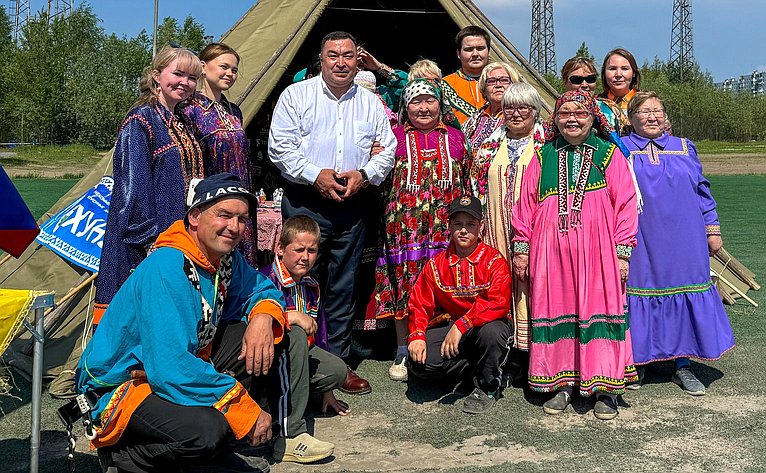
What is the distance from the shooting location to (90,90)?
119ft

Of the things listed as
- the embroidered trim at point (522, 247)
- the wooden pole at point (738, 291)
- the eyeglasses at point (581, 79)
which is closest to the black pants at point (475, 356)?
the embroidered trim at point (522, 247)

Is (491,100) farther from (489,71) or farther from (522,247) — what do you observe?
(522,247)

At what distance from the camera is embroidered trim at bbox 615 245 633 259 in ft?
13.2

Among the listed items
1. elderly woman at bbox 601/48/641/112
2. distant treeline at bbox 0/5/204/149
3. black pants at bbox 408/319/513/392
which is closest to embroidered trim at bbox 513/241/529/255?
black pants at bbox 408/319/513/392

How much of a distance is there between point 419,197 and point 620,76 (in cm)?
158

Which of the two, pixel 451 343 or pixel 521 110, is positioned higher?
pixel 521 110

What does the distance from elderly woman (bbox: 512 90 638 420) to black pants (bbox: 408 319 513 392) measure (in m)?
0.17

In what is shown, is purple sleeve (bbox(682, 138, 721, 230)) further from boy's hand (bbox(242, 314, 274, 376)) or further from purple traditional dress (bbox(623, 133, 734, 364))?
boy's hand (bbox(242, 314, 274, 376))

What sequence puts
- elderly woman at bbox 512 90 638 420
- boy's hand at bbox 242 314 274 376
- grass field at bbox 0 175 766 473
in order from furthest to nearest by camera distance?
elderly woman at bbox 512 90 638 420
grass field at bbox 0 175 766 473
boy's hand at bbox 242 314 274 376

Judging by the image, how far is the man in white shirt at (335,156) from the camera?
4344 mm

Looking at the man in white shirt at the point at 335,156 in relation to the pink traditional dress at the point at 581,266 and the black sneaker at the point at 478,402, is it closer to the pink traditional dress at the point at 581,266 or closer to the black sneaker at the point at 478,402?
the black sneaker at the point at 478,402

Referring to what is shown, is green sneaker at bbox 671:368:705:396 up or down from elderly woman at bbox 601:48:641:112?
down

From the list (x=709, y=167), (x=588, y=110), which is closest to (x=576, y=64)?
(x=588, y=110)

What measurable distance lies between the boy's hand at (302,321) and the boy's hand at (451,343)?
0.81 metres
